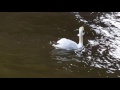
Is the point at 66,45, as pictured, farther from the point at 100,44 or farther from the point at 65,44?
the point at 100,44

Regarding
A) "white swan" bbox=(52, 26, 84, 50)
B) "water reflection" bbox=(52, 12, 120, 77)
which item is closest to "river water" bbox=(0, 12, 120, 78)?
"water reflection" bbox=(52, 12, 120, 77)

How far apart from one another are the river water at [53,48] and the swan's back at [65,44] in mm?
142

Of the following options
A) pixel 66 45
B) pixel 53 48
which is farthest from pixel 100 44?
pixel 53 48

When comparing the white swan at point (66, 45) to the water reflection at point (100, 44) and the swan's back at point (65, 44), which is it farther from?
the water reflection at point (100, 44)

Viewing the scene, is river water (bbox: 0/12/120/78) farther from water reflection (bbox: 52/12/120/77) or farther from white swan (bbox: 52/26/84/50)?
white swan (bbox: 52/26/84/50)

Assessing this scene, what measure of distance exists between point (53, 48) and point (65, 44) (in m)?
0.34

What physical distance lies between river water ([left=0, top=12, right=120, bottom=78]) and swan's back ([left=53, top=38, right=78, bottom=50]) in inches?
5.6

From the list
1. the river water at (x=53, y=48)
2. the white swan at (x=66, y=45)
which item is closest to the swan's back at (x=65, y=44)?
the white swan at (x=66, y=45)

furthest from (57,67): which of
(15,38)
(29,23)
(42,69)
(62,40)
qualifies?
(29,23)

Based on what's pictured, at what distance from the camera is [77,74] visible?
24.8ft

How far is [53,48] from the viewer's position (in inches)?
355

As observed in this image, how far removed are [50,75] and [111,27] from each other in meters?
4.23

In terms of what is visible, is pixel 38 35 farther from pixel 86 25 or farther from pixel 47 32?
pixel 86 25

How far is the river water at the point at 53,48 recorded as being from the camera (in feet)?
25.1
